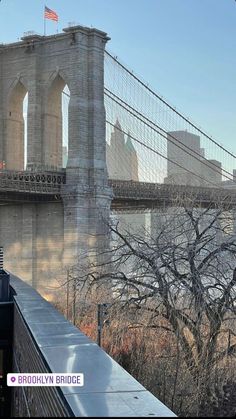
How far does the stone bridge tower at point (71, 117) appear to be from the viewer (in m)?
37.0

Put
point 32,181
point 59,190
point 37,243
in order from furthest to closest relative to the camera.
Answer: point 37,243 → point 59,190 → point 32,181

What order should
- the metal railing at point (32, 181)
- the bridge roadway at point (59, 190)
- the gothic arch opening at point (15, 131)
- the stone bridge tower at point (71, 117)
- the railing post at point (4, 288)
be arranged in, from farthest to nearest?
the gothic arch opening at point (15, 131) < the stone bridge tower at point (71, 117) < the bridge roadway at point (59, 190) < the metal railing at point (32, 181) < the railing post at point (4, 288)

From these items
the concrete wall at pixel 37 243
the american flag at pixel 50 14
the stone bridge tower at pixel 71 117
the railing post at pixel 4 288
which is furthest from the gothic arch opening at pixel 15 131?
the railing post at pixel 4 288

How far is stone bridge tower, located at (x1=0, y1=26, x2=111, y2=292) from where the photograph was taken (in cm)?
3700

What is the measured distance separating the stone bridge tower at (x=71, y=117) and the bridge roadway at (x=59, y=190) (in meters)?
1.05

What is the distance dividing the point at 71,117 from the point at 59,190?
4693mm

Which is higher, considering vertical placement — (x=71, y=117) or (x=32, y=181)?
(x=71, y=117)

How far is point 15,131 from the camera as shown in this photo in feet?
140

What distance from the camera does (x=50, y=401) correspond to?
162 inches

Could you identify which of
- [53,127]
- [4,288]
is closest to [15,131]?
[53,127]

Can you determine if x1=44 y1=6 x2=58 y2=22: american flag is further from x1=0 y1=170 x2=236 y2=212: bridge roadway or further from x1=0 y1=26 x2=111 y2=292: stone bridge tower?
x1=0 y1=170 x2=236 y2=212: bridge roadway

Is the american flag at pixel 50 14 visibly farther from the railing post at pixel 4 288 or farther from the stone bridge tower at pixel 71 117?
the railing post at pixel 4 288

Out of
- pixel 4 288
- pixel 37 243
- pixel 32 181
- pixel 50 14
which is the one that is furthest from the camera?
pixel 50 14

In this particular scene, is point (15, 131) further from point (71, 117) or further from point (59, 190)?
point (59, 190)
